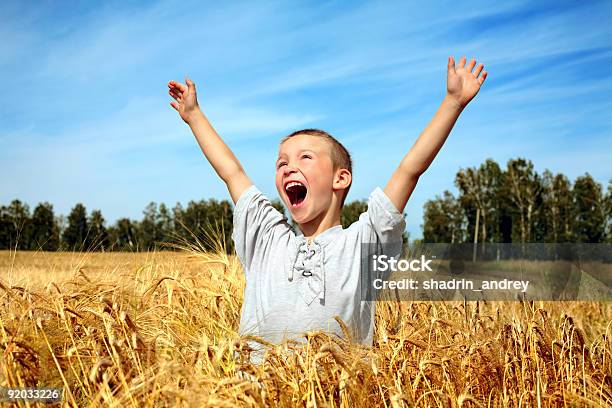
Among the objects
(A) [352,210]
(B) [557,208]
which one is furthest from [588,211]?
(A) [352,210]

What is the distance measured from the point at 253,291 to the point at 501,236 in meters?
51.7

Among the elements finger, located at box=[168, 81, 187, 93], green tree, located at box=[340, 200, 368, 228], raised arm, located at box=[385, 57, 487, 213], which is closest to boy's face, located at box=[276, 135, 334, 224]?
raised arm, located at box=[385, 57, 487, 213]

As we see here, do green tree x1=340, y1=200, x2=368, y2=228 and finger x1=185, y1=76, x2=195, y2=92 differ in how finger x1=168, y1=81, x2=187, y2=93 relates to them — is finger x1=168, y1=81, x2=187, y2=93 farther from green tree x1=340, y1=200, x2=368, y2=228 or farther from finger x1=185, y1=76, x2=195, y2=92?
green tree x1=340, y1=200, x2=368, y2=228

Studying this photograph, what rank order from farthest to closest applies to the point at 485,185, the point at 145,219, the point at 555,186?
the point at 145,219
the point at 485,185
the point at 555,186

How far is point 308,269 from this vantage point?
9.80 feet

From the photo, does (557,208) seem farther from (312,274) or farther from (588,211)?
(312,274)

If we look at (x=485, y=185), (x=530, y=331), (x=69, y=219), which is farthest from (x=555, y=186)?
(x=530, y=331)

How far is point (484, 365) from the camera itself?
9.66 feet

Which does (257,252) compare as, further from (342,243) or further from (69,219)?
(69,219)

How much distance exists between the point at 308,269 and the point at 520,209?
47.7m

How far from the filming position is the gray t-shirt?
2.94m

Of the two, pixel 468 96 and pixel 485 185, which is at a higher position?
pixel 485 185

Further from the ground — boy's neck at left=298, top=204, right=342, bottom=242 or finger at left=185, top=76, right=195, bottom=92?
finger at left=185, top=76, right=195, bottom=92

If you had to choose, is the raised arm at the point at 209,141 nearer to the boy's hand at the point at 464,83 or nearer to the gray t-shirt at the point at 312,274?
the gray t-shirt at the point at 312,274
